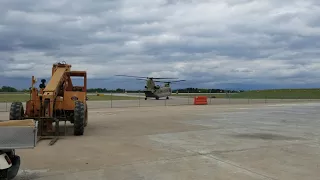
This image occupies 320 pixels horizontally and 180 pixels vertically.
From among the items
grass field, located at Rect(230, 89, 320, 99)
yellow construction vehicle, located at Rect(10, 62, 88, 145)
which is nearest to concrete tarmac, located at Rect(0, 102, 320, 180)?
yellow construction vehicle, located at Rect(10, 62, 88, 145)

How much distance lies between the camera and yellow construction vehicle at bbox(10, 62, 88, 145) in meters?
12.8

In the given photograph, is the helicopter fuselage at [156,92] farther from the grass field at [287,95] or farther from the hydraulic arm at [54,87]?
the hydraulic arm at [54,87]

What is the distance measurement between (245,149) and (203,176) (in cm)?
342

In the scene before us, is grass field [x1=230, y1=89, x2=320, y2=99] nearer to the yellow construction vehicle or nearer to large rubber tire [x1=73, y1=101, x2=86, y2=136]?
the yellow construction vehicle

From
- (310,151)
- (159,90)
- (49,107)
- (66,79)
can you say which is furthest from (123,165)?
(159,90)

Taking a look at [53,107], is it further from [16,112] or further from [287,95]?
[287,95]

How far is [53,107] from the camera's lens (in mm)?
13188

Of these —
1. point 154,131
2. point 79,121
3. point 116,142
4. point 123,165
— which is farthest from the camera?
point 154,131

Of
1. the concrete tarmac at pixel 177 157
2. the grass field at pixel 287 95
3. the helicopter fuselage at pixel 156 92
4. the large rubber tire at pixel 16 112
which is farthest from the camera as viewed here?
the grass field at pixel 287 95

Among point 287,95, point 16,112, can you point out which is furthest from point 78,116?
point 287,95

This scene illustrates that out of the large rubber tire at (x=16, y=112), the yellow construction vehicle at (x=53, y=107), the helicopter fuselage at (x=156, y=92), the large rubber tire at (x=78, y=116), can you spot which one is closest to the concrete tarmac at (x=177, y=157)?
the large rubber tire at (x=78, y=116)

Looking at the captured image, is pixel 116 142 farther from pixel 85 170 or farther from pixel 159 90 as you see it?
pixel 159 90

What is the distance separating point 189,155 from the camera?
29.7 ft

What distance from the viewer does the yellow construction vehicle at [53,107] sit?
12.8 metres
